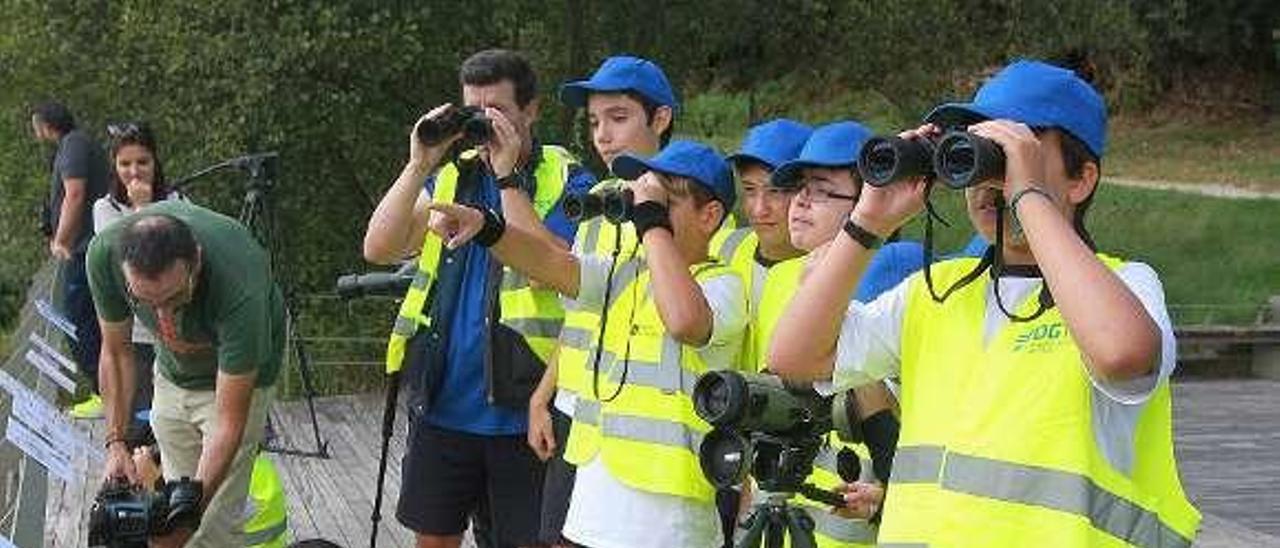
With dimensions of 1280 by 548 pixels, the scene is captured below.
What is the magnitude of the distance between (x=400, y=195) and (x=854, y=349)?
1.93 metres

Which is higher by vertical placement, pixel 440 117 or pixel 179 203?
pixel 440 117

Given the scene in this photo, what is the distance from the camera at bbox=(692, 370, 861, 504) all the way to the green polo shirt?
1601mm

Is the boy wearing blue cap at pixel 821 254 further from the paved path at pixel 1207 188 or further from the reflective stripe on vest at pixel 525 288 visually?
the paved path at pixel 1207 188

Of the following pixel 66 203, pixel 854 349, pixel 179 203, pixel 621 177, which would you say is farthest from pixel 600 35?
pixel 854 349

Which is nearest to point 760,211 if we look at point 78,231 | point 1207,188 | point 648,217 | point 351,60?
point 648,217

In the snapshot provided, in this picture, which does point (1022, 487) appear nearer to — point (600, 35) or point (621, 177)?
point (621, 177)

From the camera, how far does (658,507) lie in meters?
3.41

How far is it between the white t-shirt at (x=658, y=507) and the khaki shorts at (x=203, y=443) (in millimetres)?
1209

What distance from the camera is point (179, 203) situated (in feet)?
15.0

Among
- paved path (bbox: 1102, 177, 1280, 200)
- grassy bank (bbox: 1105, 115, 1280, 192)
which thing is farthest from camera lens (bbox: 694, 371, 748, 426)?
grassy bank (bbox: 1105, 115, 1280, 192)

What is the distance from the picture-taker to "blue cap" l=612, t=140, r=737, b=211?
3.52 m

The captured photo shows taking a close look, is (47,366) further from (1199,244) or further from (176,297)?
(1199,244)

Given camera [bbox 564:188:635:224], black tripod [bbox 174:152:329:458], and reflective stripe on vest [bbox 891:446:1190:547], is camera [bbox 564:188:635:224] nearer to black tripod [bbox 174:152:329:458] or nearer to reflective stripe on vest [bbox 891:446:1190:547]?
reflective stripe on vest [bbox 891:446:1190:547]

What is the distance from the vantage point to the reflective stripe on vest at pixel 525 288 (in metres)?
4.33
